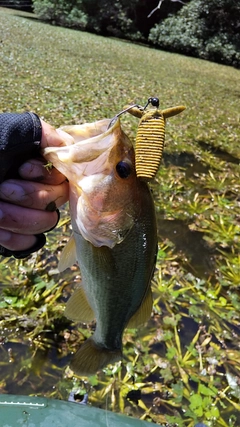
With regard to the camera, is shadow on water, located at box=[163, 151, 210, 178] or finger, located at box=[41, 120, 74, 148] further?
shadow on water, located at box=[163, 151, 210, 178]

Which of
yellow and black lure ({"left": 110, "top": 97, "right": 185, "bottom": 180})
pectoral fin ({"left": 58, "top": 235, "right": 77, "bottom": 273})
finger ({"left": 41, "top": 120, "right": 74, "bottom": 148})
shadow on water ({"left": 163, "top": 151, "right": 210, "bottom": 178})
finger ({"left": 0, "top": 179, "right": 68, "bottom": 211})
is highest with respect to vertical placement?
yellow and black lure ({"left": 110, "top": 97, "right": 185, "bottom": 180})

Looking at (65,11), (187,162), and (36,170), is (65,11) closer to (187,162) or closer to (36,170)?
(187,162)

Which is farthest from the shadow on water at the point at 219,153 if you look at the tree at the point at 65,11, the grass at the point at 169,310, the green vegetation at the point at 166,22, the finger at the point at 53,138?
the tree at the point at 65,11

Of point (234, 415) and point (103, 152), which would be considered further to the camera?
point (234, 415)

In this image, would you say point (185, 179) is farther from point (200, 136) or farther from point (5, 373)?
point (5, 373)

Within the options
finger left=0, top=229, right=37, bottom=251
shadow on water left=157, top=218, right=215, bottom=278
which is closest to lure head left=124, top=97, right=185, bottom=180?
finger left=0, top=229, right=37, bottom=251

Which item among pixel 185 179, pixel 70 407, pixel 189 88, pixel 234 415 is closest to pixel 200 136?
pixel 185 179

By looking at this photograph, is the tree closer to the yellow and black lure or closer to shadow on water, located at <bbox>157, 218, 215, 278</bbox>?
shadow on water, located at <bbox>157, 218, 215, 278</bbox>

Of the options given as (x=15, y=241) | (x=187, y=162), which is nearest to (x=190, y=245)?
(x=187, y=162)
